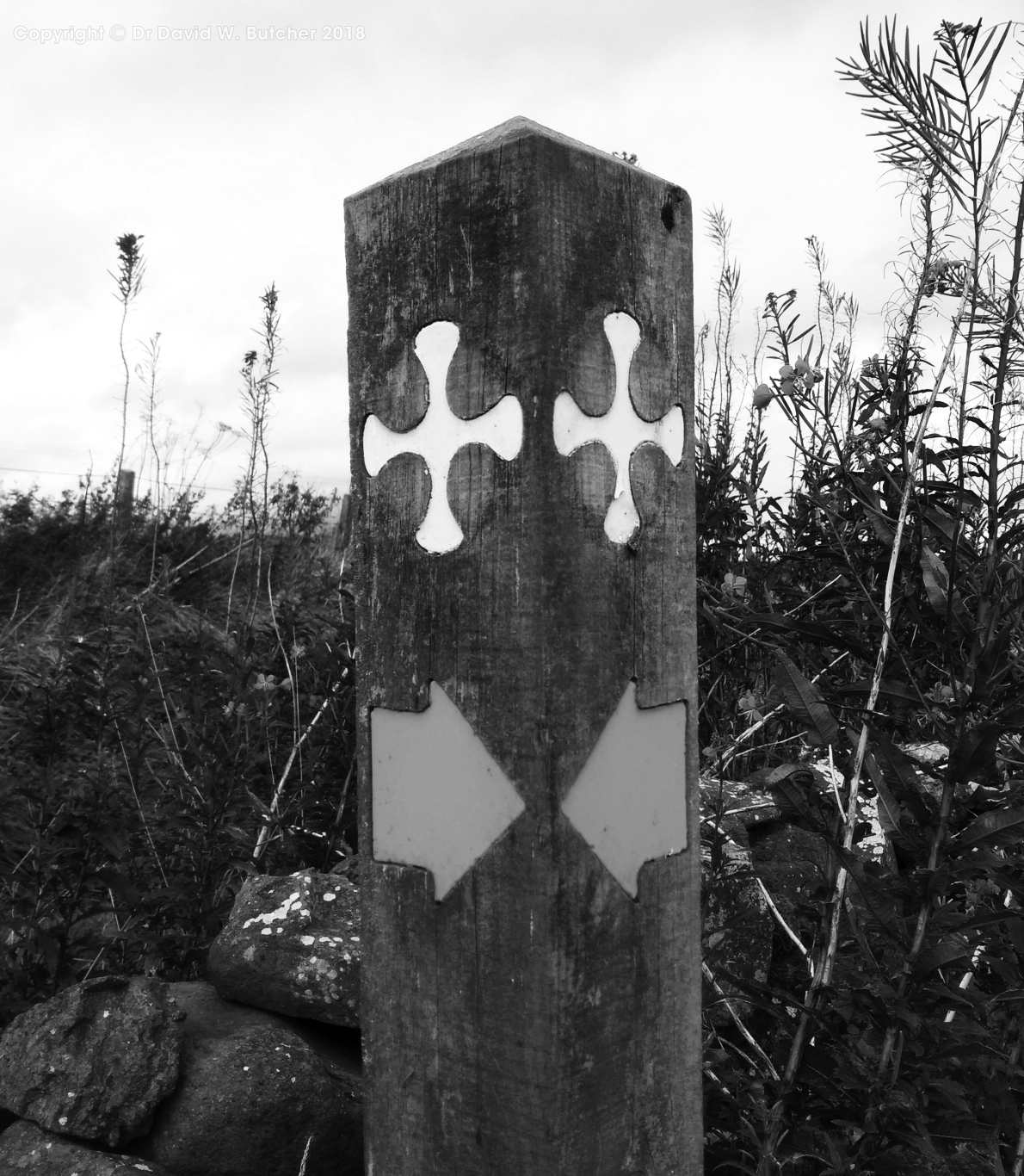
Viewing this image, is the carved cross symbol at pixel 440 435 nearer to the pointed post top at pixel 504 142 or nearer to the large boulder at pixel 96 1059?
the pointed post top at pixel 504 142

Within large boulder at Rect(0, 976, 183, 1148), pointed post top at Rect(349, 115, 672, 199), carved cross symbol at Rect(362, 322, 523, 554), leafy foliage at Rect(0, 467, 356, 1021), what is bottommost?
large boulder at Rect(0, 976, 183, 1148)

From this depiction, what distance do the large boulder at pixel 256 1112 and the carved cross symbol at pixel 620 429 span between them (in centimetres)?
125

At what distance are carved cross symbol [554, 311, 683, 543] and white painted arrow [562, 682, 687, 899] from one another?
0.85ft

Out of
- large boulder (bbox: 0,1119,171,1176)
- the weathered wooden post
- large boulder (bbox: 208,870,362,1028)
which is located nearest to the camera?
the weathered wooden post

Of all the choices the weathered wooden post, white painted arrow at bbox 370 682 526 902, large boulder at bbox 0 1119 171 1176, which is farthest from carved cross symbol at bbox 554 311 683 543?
large boulder at bbox 0 1119 171 1176

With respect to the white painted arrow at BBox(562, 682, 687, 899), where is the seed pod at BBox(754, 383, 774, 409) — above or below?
above

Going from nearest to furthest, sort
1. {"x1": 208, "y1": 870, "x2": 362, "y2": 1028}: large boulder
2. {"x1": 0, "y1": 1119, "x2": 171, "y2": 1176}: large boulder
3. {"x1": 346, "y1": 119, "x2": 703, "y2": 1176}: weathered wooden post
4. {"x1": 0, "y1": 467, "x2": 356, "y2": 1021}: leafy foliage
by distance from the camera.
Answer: {"x1": 346, "y1": 119, "x2": 703, "y2": 1176}: weathered wooden post, {"x1": 0, "y1": 1119, "x2": 171, "y2": 1176}: large boulder, {"x1": 208, "y1": 870, "x2": 362, "y2": 1028}: large boulder, {"x1": 0, "y1": 467, "x2": 356, "y2": 1021}: leafy foliage

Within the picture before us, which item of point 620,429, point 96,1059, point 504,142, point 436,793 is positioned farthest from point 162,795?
point 504,142

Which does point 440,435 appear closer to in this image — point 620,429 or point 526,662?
point 620,429

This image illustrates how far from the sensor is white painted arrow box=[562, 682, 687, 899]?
1573 mm

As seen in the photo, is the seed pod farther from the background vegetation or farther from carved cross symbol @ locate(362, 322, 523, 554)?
carved cross symbol @ locate(362, 322, 523, 554)

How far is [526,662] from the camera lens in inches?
60.2

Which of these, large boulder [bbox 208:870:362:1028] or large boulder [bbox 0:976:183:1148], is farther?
large boulder [bbox 208:870:362:1028]

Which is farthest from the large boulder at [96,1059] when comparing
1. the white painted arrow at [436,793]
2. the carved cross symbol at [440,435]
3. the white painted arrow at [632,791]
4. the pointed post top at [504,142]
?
the pointed post top at [504,142]
